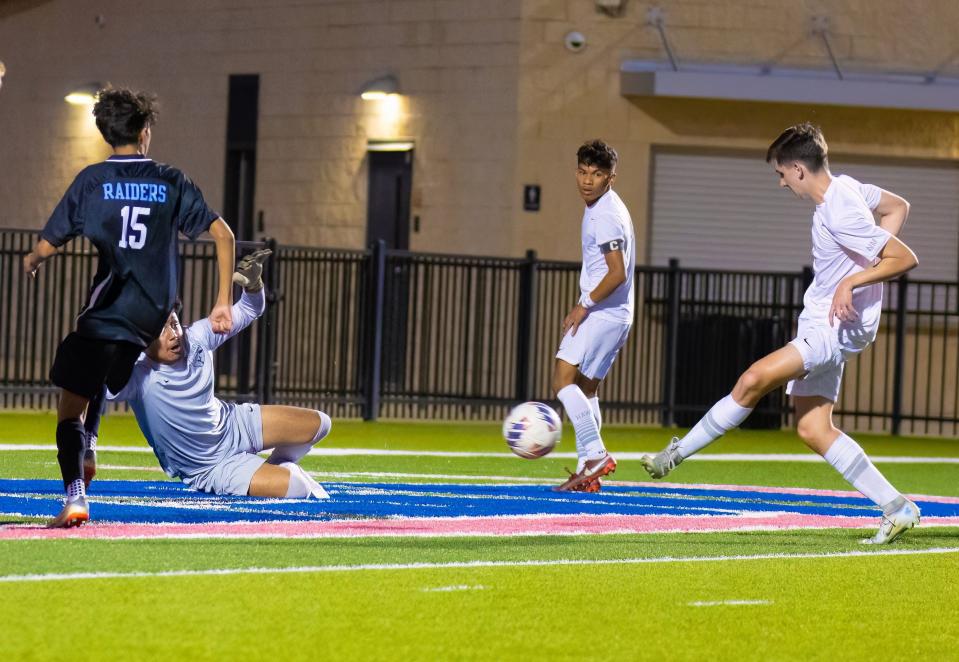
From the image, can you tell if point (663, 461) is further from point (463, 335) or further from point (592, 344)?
point (463, 335)

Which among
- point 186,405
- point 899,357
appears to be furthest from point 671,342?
point 186,405

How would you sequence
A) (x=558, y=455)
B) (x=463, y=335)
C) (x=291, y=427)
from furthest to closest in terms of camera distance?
1. (x=463, y=335)
2. (x=558, y=455)
3. (x=291, y=427)

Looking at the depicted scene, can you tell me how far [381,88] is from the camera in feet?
80.3

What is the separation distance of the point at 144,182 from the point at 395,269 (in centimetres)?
1325

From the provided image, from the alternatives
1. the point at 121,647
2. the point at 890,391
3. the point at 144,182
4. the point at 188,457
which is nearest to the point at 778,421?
the point at 890,391

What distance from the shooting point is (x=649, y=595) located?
688 centimetres

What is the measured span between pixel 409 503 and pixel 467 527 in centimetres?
133

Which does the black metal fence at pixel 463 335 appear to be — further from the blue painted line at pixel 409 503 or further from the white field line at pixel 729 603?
the white field line at pixel 729 603

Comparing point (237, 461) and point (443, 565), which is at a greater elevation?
point (237, 461)

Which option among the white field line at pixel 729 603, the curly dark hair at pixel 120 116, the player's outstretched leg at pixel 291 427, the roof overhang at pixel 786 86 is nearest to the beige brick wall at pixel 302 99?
the roof overhang at pixel 786 86

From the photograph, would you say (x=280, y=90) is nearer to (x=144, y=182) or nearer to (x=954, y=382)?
(x=954, y=382)

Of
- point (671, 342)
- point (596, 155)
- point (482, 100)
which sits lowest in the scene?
point (671, 342)

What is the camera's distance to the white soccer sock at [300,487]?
32.9ft

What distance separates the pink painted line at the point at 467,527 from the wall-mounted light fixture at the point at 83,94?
1903 cm
